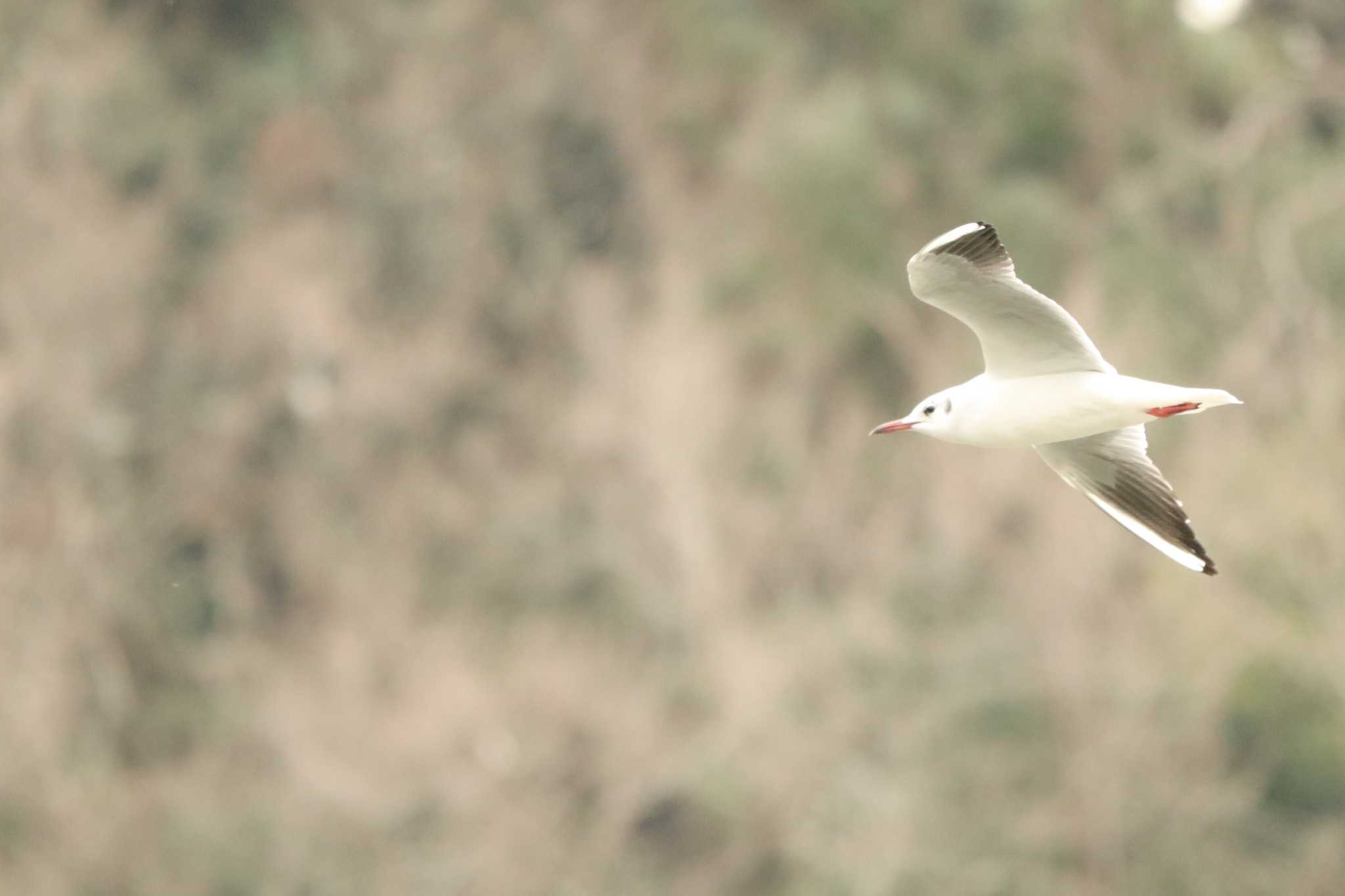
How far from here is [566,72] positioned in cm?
2256

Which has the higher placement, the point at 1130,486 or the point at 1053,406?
the point at 1130,486

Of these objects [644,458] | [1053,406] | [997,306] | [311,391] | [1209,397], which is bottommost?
[1209,397]

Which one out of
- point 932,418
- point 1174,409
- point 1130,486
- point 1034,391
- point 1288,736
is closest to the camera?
point 1174,409

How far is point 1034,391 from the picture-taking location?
229 inches

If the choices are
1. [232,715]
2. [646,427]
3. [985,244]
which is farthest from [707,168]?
[985,244]

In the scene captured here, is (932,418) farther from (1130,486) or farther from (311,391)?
(311,391)

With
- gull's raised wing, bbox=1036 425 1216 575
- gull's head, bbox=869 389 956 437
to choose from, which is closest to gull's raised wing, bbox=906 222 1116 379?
gull's head, bbox=869 389 956 437

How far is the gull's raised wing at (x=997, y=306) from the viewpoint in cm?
557

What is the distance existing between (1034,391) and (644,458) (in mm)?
12621

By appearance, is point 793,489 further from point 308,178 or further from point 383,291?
point 308,178

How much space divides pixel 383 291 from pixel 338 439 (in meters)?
1.81

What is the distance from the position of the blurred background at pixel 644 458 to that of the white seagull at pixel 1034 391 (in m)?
8.02

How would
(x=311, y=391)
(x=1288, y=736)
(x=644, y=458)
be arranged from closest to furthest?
(x=1288, y=736) → (x=644, y=458) → (x=311, y=391)

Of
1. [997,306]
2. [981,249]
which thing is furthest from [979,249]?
[997,306]
